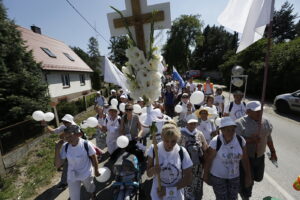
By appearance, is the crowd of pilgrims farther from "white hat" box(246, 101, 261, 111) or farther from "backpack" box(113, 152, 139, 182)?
"backpack" box(113, 152, 139, 182)

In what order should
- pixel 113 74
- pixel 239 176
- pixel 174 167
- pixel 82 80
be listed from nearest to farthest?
pixel 174 167
pixel 239 176
pixel 113 74
pixel 82 80

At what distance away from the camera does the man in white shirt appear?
4.34 m

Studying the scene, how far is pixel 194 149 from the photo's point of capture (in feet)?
9.96

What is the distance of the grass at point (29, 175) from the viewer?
4035 mm

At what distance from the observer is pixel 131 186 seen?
9.84ft

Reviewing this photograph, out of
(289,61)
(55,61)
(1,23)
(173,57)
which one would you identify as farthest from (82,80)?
(173,57)

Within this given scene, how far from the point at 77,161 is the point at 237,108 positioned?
3746 millimetres

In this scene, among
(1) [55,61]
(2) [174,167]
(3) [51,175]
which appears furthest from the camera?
(1) [55,61]

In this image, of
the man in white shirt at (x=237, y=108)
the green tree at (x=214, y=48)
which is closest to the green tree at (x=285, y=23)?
the green tree at (x=214, y=48)

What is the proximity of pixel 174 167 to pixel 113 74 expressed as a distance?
5036mm

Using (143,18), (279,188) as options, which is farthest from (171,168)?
(279,188)

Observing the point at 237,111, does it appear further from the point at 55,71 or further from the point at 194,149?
the point at 55,71

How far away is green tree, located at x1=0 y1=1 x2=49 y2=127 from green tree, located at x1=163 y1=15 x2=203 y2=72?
40.3 metres

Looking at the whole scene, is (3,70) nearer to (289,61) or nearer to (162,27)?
(162,27)
